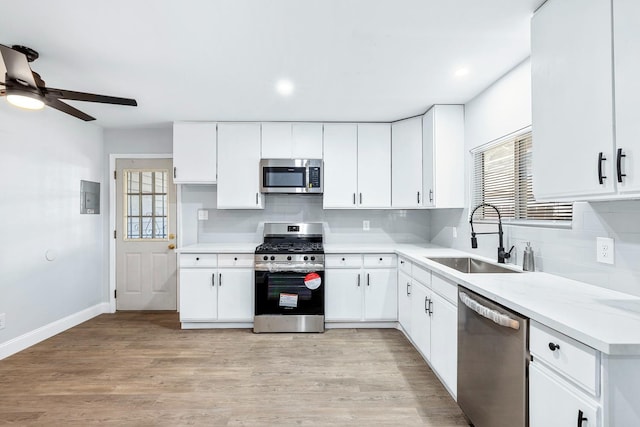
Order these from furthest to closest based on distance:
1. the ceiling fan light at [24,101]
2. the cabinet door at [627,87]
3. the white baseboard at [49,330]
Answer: the white baseboard at [49,330] < the ceiling fan light at [24,101] < the cabinet door at [627,87]

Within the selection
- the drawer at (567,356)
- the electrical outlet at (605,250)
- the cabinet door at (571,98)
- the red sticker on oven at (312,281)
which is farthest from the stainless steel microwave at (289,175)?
the drawer at (567,356)

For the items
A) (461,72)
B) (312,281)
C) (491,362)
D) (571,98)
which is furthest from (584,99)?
(312,281)

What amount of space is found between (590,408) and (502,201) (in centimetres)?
186

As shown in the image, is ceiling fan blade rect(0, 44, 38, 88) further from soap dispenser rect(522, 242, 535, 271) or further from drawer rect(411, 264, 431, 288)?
soap dispenser rect(522, 242, 535, 271)

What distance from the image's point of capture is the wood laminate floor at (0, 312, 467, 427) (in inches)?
78.7

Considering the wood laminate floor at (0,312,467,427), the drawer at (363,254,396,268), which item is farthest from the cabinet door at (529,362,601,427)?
the drawer at (363,254,396,268)

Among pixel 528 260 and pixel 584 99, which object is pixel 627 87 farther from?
pixel 528 260

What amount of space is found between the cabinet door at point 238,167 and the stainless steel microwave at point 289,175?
0.12 metres

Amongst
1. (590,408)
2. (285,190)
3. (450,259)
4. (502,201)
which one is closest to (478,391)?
(590,408)

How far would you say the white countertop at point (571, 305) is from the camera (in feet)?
3.35

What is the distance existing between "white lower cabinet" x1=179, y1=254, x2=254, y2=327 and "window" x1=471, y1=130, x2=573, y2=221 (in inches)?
96.7

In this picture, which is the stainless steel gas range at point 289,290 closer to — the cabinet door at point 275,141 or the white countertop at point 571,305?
the cabinet door at point 275,141

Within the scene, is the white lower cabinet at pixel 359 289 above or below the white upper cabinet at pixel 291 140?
below

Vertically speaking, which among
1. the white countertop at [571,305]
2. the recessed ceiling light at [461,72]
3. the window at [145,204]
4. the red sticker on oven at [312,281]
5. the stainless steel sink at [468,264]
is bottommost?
the red sticker on oven at [312,281]
